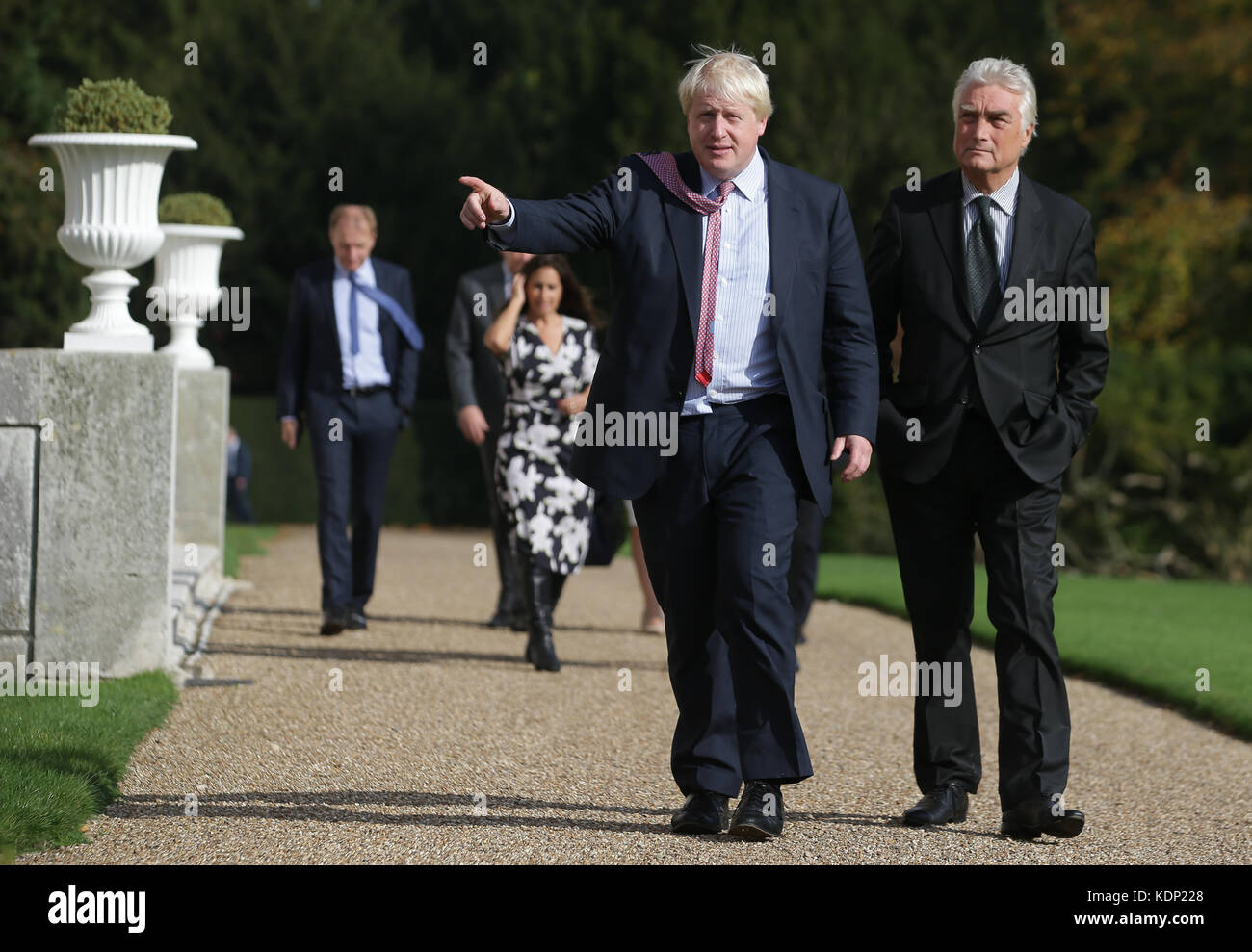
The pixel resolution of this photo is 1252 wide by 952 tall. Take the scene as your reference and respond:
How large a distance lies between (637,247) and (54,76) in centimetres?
2279

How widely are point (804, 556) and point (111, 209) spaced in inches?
145

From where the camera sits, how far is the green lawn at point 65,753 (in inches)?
186

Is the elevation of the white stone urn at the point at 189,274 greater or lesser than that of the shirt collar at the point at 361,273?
greater

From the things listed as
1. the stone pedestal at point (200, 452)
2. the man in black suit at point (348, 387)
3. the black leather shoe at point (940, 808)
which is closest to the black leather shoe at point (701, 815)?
the black leather shoe at point (940, 808)

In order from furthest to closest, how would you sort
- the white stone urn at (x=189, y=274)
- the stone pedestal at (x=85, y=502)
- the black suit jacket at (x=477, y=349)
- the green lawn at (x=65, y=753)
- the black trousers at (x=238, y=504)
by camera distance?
the black trousers at (x=238, y=504)
the white stone urn at (x=189, y=274)
the black suit jacket at (x=477, y=349)
the stone pedestal at (x=85, y=502)
the green lawn at (x=65, y=753)

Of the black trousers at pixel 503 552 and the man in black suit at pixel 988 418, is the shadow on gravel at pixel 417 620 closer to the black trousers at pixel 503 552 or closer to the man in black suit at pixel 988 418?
the black trousers at pixel 503 552

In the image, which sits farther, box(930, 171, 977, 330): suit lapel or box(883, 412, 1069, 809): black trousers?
box(930, 171, 977, 330): suit lapel

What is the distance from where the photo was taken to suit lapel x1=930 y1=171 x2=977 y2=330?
5148 mm

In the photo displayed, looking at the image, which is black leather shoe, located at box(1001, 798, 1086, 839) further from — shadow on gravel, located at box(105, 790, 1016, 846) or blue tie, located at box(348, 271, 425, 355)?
blue tie, located at box(348, 271, 425, 355)

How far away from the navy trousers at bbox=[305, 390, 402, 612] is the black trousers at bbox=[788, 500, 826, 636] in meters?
2.23

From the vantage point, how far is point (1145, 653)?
992cm

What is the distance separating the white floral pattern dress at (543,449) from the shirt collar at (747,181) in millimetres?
3672

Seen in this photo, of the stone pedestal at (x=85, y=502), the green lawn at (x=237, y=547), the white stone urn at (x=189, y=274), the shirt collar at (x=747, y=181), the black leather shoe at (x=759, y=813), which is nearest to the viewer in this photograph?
the black leather shoe at (x=759, y=813)

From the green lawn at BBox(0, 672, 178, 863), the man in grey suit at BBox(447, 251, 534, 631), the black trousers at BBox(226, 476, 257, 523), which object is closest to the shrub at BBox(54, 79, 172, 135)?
the man in grey suit at BBox(447, 251, 534, 631)
